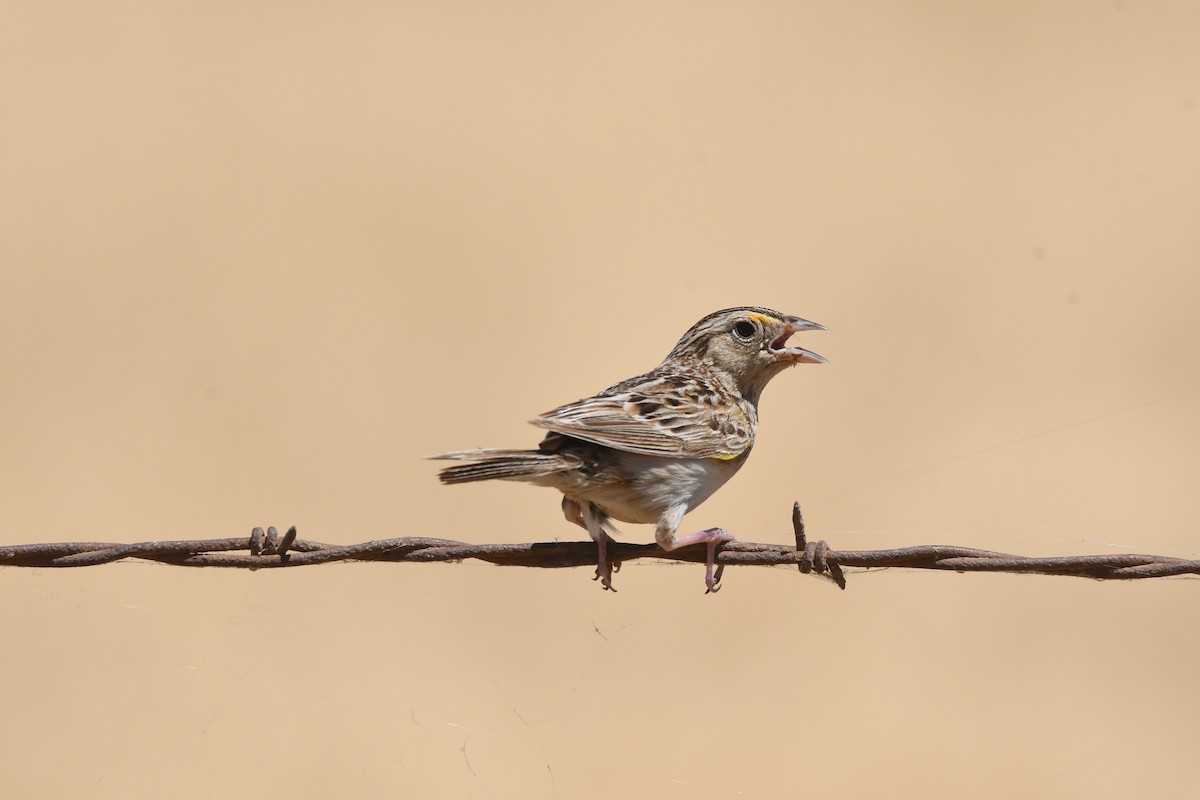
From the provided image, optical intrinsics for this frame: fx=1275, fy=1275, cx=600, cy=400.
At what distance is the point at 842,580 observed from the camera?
476 centimetres

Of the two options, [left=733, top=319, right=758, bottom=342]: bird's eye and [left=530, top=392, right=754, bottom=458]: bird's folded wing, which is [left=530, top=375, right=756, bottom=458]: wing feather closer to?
[left=530, top=392, right=754, bottom=458]: bird's folded wing

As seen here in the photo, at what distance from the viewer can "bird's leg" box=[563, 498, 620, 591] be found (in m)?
5.63

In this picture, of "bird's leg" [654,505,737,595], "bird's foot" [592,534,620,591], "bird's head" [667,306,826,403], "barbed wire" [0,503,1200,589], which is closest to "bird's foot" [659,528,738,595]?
"bird's leg" [654,505,737,595]

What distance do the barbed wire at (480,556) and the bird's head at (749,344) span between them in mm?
2270

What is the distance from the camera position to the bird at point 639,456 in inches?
221

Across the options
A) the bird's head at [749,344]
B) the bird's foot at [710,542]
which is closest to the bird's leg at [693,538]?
the bird's foot at [710,542]

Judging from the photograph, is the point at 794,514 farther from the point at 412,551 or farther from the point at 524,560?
the point at 412,551

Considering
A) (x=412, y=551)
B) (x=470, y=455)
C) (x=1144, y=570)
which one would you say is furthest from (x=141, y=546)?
(x=1144, y=570)

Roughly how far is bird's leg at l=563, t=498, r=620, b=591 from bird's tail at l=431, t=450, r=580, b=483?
1.32 feet

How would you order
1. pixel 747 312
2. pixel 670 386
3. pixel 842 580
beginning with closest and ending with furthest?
pixel 842 580 < pixel 670 386 < pixel 747 312

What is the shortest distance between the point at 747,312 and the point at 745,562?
2.57m

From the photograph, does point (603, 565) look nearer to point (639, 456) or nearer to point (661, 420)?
point (639, 456)

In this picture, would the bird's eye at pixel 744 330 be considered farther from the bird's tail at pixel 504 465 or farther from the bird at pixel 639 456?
the bird's tail at pixel 504 465

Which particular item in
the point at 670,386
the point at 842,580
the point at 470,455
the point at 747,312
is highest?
the point at 747,312
